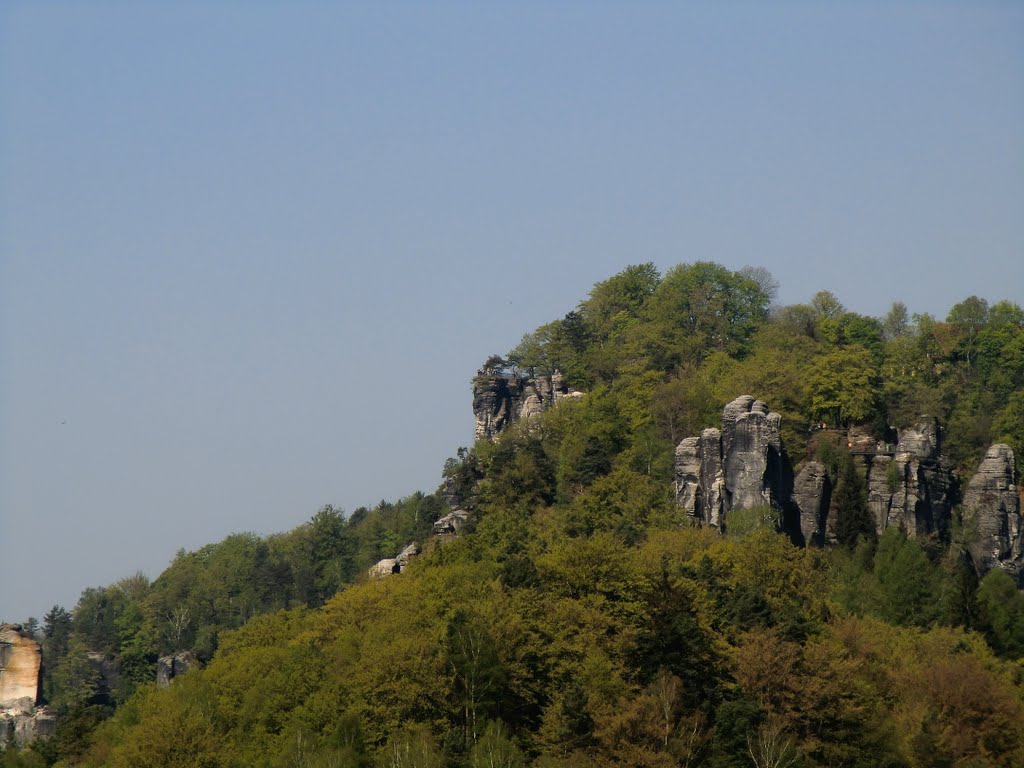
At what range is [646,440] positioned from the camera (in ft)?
330

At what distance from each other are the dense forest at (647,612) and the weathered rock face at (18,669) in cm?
477

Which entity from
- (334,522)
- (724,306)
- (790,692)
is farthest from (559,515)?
(334,522)

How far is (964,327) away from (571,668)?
6884 cm

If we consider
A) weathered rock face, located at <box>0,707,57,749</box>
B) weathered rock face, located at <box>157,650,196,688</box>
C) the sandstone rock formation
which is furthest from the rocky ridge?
weathered rock face, located at <box>0,707,57,749</box>

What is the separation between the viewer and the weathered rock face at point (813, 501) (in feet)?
298

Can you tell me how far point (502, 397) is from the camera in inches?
4926

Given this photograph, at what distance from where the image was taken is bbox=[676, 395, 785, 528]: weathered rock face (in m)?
88.6

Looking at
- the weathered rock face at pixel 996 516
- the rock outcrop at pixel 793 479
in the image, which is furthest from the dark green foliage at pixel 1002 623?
the rock outcrop at pixel 793 479

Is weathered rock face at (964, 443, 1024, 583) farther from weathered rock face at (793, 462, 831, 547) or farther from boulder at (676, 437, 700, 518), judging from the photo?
boulder at (676, 437, 700, 518)

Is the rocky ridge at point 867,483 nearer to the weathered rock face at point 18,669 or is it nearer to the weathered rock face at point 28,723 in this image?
the weathered rock face at point 28,723

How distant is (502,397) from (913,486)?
3880cm

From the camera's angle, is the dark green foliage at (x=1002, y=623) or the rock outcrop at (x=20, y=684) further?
the rock outcrop at (x=20, y=684)

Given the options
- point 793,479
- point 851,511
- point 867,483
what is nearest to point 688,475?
point 793,479

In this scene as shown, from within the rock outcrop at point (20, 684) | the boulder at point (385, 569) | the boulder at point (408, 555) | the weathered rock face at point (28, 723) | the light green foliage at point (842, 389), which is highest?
the light green foliage at point (842, 389)
